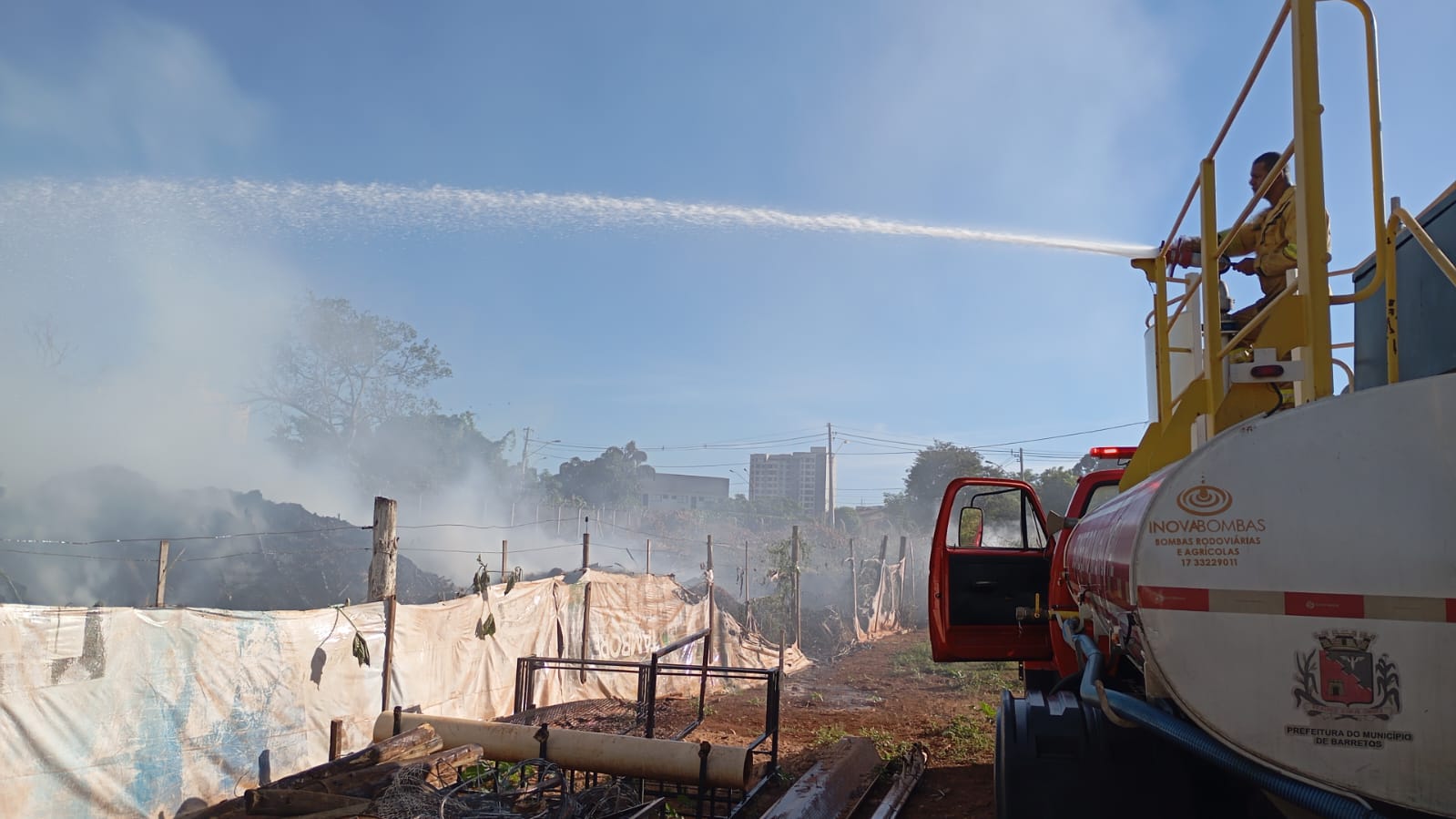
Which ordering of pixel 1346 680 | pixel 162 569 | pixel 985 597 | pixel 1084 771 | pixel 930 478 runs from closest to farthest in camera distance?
pixel 1346 680
pixel 1084 771
pixel 985 597
pixel 162 569
pixel 930 478

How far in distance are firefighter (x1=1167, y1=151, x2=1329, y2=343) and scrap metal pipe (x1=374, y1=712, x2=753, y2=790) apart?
515cm

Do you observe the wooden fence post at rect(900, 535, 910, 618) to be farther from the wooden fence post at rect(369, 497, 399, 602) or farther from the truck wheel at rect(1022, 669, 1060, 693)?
the truck wheel at rect(1022, 669, 1060, 693)

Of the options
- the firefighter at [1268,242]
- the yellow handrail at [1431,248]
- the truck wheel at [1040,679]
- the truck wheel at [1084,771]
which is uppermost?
the firefighter at [1268,242]

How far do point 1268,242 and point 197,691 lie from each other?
9.95m

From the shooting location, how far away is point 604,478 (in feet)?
214

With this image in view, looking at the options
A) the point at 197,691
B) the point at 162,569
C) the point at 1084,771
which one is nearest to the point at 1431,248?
the point at 1084,771

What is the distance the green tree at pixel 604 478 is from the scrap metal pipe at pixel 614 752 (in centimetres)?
5619

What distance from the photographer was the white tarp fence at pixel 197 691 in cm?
789

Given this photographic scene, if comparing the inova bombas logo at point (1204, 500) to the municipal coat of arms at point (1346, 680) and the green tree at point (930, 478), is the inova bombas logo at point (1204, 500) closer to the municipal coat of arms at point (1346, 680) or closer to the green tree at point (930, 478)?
the municipal coat of arms at point (1346, 680)

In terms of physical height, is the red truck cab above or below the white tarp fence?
above

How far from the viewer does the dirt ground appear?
30.5 ft

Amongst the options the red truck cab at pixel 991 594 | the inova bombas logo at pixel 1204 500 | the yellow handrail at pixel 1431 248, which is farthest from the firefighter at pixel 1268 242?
the red truck cab at pixel 991 594

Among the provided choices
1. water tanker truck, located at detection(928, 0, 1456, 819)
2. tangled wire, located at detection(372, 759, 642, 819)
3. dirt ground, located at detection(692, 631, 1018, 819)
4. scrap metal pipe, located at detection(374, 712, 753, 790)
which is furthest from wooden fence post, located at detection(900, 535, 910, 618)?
water tanker truck, located at detection(928, 0, 1456, 819)

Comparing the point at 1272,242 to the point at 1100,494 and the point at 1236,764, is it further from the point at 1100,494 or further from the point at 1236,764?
the point at 1236,764
